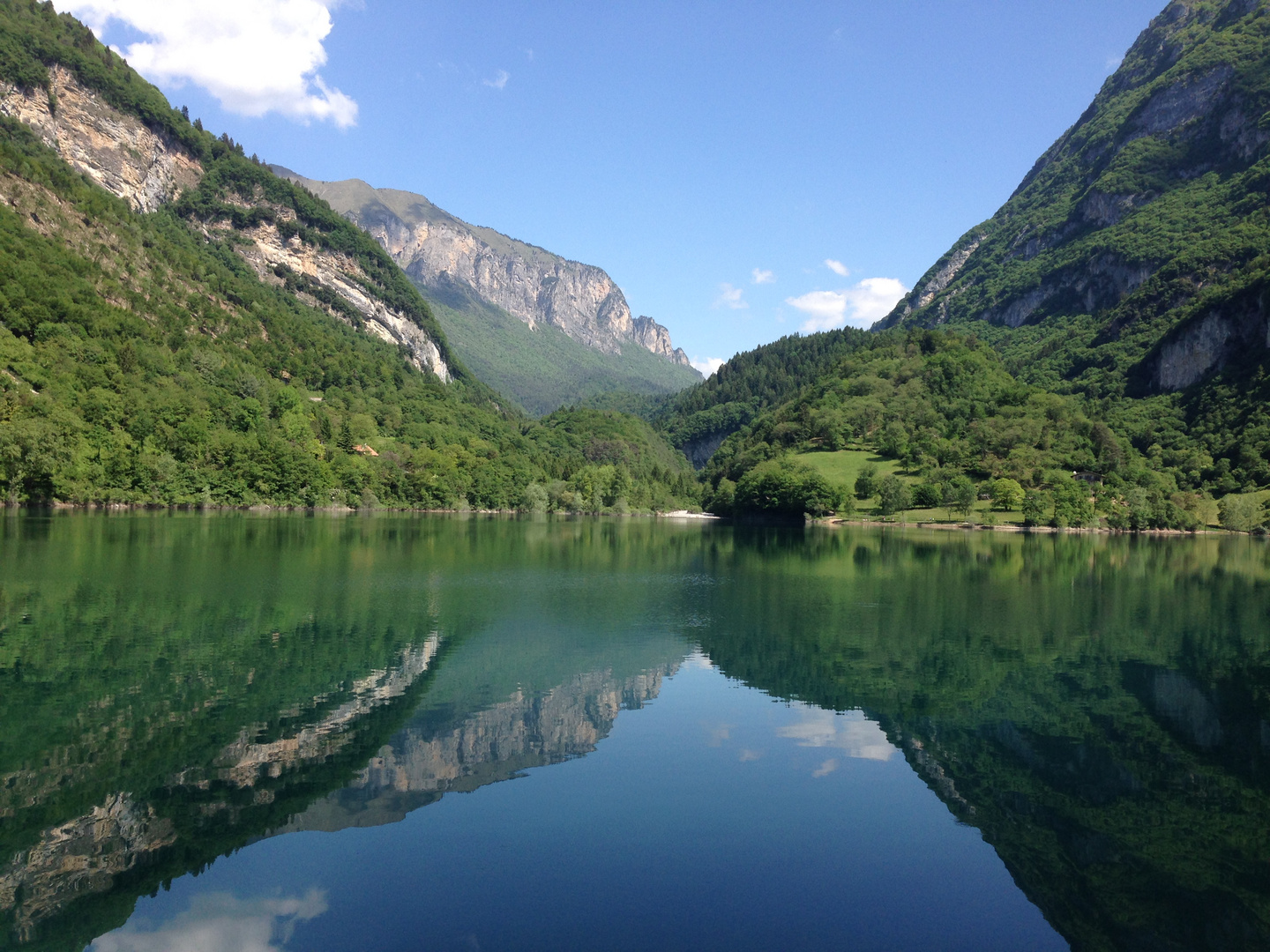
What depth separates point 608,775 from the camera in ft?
54.0

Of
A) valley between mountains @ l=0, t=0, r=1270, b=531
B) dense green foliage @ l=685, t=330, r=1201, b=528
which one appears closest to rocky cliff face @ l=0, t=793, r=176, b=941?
valley between mountains @ l=0, t=0, r=1270, b=531

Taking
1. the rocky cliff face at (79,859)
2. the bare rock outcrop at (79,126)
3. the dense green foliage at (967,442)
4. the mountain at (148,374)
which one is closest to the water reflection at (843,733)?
the rocky cliff face at (79,859)

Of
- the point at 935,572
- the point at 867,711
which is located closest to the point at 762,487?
the point at 935,572

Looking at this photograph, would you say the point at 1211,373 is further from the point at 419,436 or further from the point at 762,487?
the point at 419,436

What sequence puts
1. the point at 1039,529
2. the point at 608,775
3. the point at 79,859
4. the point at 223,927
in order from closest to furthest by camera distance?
the point at 223,927, the point at 79,859, the point at 608,775, the point at 1039,529

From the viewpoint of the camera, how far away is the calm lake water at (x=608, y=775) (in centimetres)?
1088

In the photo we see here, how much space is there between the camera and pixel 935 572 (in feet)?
184

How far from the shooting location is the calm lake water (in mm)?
10883

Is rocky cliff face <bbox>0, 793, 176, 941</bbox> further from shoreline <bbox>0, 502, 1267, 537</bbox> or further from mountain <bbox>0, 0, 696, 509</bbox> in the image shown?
shoreline <bbox>0, 502, 1267, 537</bbox>

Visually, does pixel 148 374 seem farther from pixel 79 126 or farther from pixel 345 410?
pixel 79 126

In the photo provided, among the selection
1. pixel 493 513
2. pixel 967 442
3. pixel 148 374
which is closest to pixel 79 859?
pixel 148 374

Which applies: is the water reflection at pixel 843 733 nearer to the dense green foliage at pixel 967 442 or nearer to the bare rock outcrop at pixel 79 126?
the dense green foliage at pixel 967 442

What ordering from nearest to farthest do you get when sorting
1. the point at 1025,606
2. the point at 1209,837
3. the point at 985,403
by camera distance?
the point at 1209,837 → the point at 1025,606 → the point at 985,403

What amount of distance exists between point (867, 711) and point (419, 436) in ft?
531
